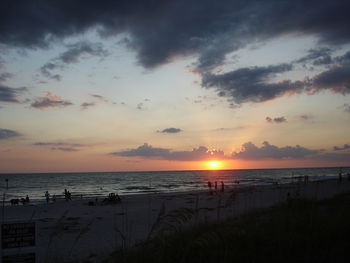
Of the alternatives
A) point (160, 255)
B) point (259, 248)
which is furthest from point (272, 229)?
point (160, 255)

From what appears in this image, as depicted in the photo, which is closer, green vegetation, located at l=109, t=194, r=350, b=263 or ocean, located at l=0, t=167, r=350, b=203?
green vegetation, located at l=109, t=194, r=350, b=263

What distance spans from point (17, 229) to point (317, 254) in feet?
15.2

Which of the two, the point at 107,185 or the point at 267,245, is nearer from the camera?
the point at 267,245

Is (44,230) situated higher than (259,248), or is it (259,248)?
(259,248)

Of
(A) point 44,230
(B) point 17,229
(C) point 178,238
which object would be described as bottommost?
(A) point 44,230

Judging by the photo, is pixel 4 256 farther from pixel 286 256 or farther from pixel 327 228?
pixel 327 228

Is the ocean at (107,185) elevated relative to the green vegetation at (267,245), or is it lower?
lower

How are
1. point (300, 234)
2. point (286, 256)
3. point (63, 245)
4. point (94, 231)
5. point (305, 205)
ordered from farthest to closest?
1. point (94, 231)
2. point (63, 245)
3. point (305, 205)
4. point (300, 234)
5. point (286, 256)

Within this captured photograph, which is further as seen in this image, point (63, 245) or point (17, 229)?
point (63, 245)

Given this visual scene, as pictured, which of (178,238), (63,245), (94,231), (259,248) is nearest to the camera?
(259,248)

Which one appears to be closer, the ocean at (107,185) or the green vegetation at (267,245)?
the green vegetation at (267,245)

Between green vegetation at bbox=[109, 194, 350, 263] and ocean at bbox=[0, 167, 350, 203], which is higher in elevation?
green vegetation at bbox=[109, 194, 350, 263]

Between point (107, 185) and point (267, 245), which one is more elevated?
point (267, 245)

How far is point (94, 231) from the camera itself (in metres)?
14.3
